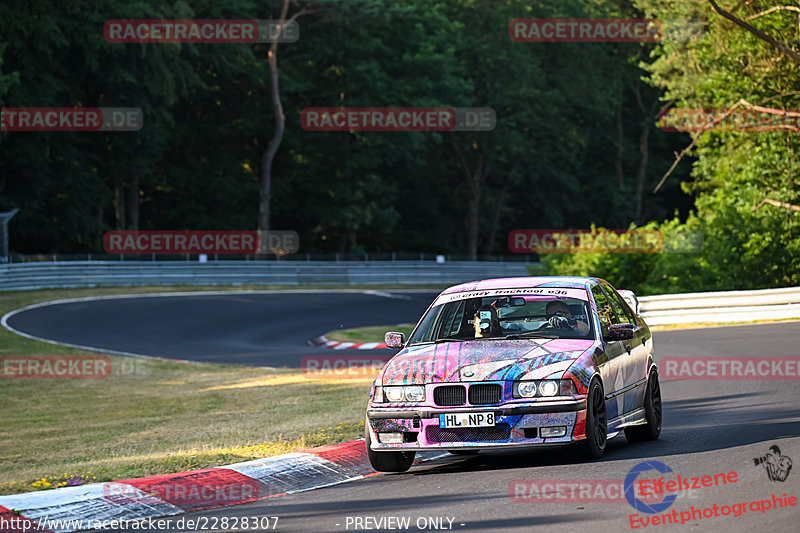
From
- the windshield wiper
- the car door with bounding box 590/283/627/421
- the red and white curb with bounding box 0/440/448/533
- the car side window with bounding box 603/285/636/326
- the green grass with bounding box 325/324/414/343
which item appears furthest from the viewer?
the green grass with bounding box 325/324/414/343

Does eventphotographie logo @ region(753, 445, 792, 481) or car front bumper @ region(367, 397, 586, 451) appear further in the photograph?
car front bumper @ region(367, 397, 586, 451)

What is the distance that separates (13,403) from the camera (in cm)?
1952

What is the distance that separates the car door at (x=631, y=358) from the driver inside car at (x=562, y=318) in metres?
0.48

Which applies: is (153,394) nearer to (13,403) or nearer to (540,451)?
(13,403)

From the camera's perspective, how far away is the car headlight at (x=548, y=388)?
8.69 metres

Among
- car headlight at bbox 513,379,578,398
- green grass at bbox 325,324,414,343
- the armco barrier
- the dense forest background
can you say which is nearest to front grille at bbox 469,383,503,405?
car headlight at bbox 513,379,578,398

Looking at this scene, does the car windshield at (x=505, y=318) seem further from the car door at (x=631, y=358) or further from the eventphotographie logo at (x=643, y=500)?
the eventphotographie logo at (x=643, y=500)

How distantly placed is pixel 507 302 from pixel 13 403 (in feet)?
39.9

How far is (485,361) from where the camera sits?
8930mm

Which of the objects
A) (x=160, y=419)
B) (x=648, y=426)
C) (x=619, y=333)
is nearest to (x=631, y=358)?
(x=648, y=426)

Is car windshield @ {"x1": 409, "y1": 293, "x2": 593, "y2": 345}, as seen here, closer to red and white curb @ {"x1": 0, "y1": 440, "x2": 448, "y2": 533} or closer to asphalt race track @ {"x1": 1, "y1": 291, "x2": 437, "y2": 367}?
red and white curb @ {"x1": 0, "y1": 440, "x2": 448, "y2": 533}

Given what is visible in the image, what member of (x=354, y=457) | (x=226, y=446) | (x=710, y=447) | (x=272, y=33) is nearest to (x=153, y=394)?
(x=226, y=446)

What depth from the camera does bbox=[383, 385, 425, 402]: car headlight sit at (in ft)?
29.2

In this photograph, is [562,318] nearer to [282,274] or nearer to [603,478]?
[603,478]
